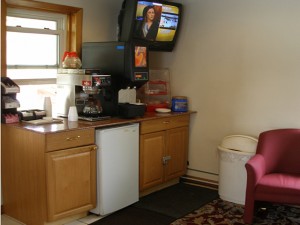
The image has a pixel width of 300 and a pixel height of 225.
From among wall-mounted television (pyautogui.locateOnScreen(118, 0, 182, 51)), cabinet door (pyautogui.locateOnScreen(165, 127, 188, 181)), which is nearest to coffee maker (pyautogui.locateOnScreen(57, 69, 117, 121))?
wall-mounted television (pyautogui.locateOnScreen(118, 0, 182, 51))

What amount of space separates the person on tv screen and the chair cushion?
1.99 m

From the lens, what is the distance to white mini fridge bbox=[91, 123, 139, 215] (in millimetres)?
3250

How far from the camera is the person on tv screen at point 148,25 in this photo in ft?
12.9

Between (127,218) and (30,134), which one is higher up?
(30,134)

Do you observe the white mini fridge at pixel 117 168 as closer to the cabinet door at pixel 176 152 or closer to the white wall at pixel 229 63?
the cabinet door at pixel 176 152

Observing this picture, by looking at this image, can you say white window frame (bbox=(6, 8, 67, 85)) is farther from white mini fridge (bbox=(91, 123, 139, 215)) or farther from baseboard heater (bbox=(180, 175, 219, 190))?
baseboard heater (bbox=(180, 175, 219, 190))

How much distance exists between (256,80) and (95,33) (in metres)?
1.88

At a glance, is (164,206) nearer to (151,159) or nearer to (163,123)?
(151,159)

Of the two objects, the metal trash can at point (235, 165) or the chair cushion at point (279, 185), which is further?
the metal trash can at point (235, 165)

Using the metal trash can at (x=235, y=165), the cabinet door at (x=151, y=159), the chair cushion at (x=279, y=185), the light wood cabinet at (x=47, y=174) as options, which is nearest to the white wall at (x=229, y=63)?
the metal trash can at (x=235, y=165)

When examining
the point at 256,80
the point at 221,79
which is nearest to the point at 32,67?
the point at 221,79

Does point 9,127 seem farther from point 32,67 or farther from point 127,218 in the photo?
point 127,218

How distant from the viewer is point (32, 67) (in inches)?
142

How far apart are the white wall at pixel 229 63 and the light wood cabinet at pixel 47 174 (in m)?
1.46
